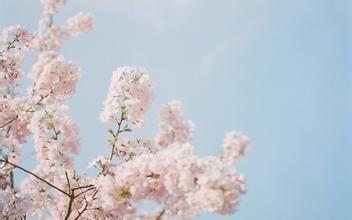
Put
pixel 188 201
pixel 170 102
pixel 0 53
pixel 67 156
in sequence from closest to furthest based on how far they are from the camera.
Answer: pixel 188 201
pixel 170 102
pixel 67 156
pixel 0 53

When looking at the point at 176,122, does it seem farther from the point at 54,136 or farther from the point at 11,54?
the point at 11,54

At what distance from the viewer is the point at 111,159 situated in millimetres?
5016

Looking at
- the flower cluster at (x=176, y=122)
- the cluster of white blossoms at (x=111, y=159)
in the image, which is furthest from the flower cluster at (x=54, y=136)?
the flower cluster at (x=176, y=122)

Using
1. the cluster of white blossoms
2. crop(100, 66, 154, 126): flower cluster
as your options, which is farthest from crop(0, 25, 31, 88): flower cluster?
crop(100, 66, 154, 126): flower cluster

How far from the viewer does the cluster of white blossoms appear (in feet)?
11.0

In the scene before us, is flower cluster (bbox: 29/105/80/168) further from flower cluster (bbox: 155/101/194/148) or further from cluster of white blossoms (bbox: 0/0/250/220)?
flower cluster (bbox: 155/101/194/148)

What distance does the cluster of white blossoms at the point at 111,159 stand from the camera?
3.37 metres

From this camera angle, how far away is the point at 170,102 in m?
4.19

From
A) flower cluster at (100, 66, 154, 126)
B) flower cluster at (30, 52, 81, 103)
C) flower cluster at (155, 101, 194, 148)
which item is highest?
flower cluster at (30, 52, 81, 103)

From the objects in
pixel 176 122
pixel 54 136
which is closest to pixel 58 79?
pixel 54 136

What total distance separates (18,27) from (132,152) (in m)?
2.90

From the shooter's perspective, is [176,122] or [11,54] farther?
[11,54]

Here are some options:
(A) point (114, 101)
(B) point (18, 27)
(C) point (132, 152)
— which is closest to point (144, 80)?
(A) point (114, 101)

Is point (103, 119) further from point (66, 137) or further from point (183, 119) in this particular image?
point (183, 119)
